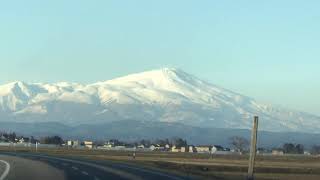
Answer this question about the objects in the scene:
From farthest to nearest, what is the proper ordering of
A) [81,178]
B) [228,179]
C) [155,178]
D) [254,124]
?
[228,179] → [155,178] → [81,178] → [254,124]

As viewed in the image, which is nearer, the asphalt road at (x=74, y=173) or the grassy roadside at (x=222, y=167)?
the asphalt road at (x=74, y=173)

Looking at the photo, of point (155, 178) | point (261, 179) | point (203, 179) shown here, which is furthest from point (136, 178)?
point (261, 179)

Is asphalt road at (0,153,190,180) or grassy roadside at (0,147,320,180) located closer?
asphalt road at (0,153,190,180)

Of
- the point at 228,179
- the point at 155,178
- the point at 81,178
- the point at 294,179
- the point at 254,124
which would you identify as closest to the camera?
the point at 254,124

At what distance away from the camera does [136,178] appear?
41781mm

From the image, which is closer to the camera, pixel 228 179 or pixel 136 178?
pixel 136 178

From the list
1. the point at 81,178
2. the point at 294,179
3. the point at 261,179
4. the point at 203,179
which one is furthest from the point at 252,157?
the point at 294,179

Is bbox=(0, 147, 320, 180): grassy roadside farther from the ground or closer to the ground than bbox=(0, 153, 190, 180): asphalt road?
closer to the ground

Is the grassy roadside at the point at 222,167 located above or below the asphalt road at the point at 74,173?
below

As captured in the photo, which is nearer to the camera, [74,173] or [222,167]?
[74,173]

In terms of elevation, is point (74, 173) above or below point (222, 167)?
above

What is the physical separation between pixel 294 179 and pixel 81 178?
19.4 m

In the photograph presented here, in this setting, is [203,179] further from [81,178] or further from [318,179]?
[318,179]

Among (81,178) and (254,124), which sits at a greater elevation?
(254,124)
